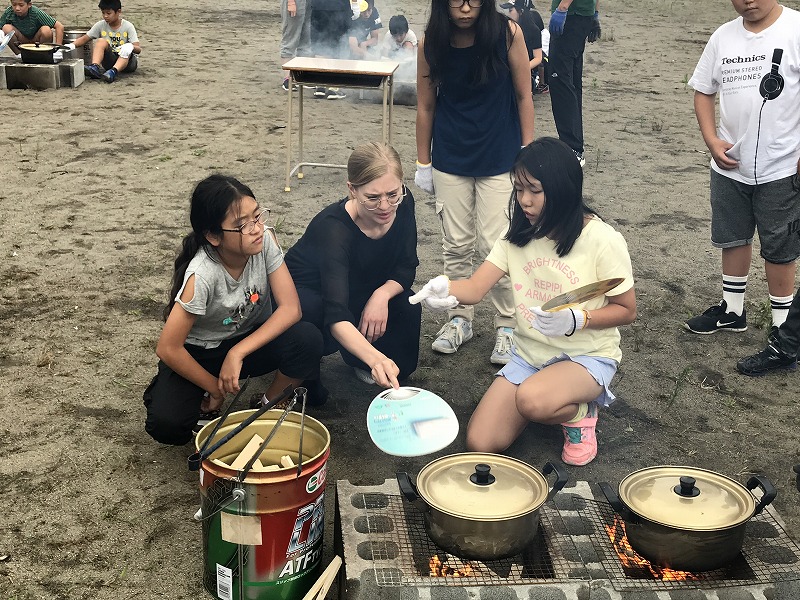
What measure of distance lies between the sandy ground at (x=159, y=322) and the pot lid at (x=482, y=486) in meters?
0.61

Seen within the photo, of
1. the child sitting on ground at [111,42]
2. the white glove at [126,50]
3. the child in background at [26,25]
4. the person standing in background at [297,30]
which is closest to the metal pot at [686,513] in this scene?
the person standing in background at [297,30]

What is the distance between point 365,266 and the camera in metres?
3.91

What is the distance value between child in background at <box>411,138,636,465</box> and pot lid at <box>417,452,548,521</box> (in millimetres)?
623

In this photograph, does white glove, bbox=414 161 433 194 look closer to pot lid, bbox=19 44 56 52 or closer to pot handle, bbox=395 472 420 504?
pot handle, bbox=395 472 420 504

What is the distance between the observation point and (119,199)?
648 centimetres

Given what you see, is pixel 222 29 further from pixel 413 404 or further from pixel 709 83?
pixel 413 404

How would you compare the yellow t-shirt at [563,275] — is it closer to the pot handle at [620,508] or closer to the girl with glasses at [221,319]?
→ the girl with glasses at [221,319]

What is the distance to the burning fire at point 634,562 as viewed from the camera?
2.57 m

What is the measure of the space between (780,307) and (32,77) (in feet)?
25.9

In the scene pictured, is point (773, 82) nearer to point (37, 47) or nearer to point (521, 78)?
point (521, 78)

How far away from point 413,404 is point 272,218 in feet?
11.7

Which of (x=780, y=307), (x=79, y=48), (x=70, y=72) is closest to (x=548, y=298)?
(x=780, y=307)

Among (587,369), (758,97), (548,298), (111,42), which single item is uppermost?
(758,97)

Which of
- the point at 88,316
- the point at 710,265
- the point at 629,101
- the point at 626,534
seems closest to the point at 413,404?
the point at 626,534
